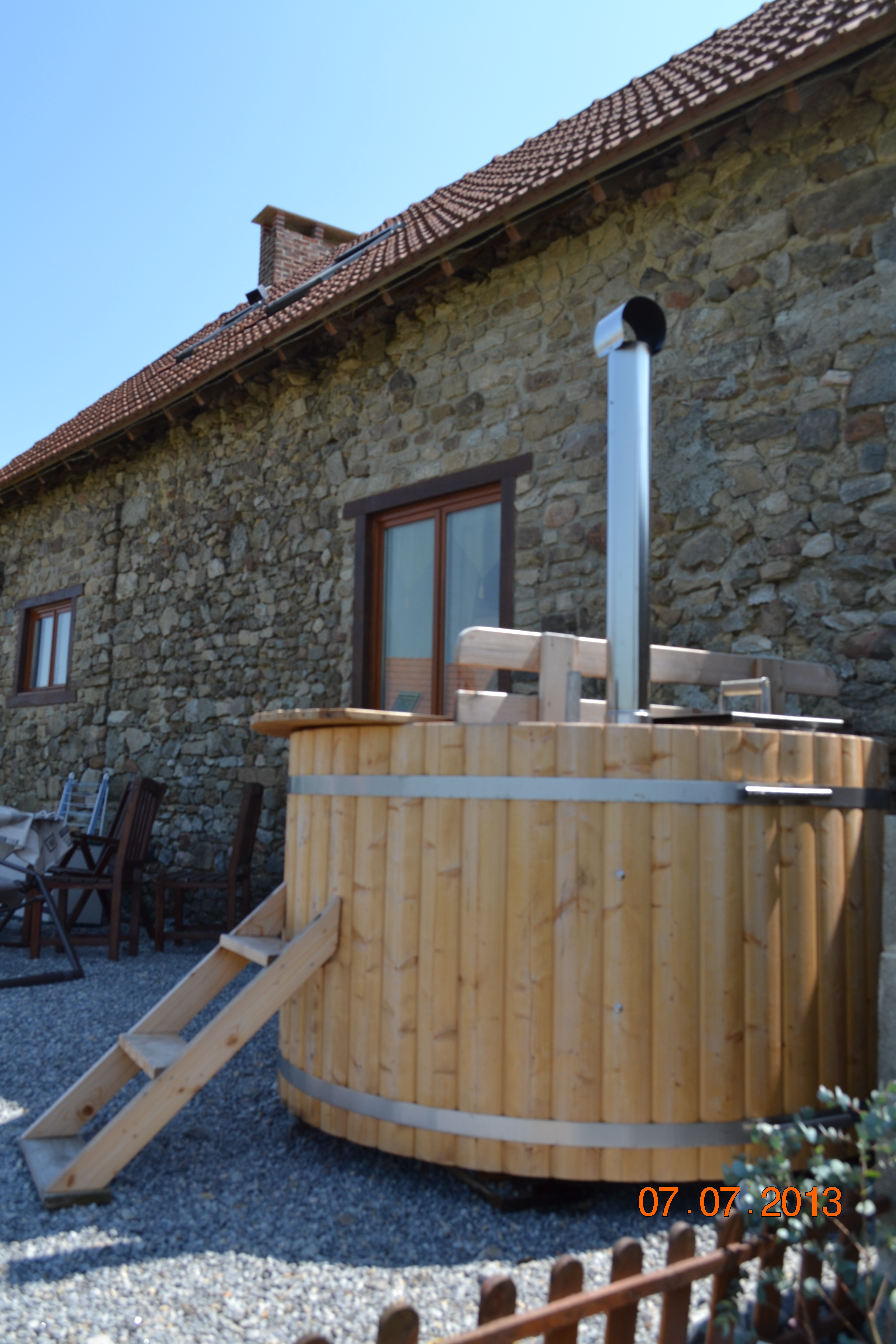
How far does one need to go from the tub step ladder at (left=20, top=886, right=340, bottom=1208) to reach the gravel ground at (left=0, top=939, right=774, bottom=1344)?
9 centimetres

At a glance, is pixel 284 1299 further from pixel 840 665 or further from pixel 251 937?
pixel 840 665

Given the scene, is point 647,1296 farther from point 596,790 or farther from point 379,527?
point 379,527

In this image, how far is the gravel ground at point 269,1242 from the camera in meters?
2.32

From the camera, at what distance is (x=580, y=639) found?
3.63 m

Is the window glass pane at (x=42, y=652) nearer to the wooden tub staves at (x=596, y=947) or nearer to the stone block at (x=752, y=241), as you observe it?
the stone block at (x=752, y=241)

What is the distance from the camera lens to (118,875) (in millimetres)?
6820

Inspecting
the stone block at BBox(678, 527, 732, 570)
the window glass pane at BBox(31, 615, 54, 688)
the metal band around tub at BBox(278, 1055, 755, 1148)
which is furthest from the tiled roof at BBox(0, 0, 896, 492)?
the metal band around tub at BBox(278, 1055, 755, 1148)

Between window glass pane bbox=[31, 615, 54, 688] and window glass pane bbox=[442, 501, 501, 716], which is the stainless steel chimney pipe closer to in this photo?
window glass pane bbox=[442, 501, 501, 716]

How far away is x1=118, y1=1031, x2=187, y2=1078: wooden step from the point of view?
3074 mm

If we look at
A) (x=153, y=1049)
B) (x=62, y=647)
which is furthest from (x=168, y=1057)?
(x=62, y=647)

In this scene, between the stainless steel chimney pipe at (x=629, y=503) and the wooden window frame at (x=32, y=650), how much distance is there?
8130mm

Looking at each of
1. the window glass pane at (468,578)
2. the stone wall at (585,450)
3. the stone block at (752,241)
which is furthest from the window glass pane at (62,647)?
the stone block at (752,241)

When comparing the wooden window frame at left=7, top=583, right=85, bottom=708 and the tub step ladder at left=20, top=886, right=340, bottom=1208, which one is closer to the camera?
the tub step ladder at left=20, top=886, right=340, bottom=1208

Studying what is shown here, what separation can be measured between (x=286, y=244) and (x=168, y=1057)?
1164 centimetres
